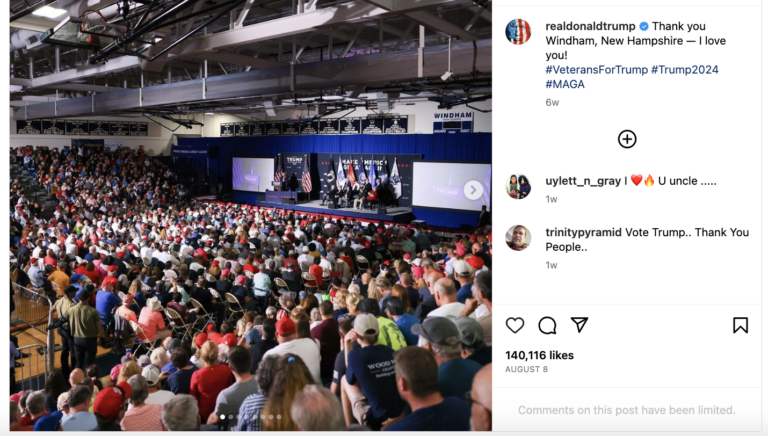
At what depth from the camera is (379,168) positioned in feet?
68.0

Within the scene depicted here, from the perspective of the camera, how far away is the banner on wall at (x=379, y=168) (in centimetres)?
1994

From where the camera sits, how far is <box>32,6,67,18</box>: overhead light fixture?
23.1 ft

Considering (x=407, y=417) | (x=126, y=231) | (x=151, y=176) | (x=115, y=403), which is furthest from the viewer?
(x=151, y=176)

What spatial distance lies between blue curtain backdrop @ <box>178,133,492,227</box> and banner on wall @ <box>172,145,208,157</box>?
0.51 ft

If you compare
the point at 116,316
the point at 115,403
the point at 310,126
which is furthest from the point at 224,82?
the point at 310,126

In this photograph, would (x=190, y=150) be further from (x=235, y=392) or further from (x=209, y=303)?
(x=235, y=392)

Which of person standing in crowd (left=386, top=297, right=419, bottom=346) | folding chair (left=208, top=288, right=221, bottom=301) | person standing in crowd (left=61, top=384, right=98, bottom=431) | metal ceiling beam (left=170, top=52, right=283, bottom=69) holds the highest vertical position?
metal ceiling beam (left=170, top=52, right=283, bottom=69)

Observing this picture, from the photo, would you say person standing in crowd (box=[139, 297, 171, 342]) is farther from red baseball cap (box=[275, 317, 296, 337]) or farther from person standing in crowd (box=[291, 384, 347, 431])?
person standing in crowd (box=[291, 384, 347, 431])
